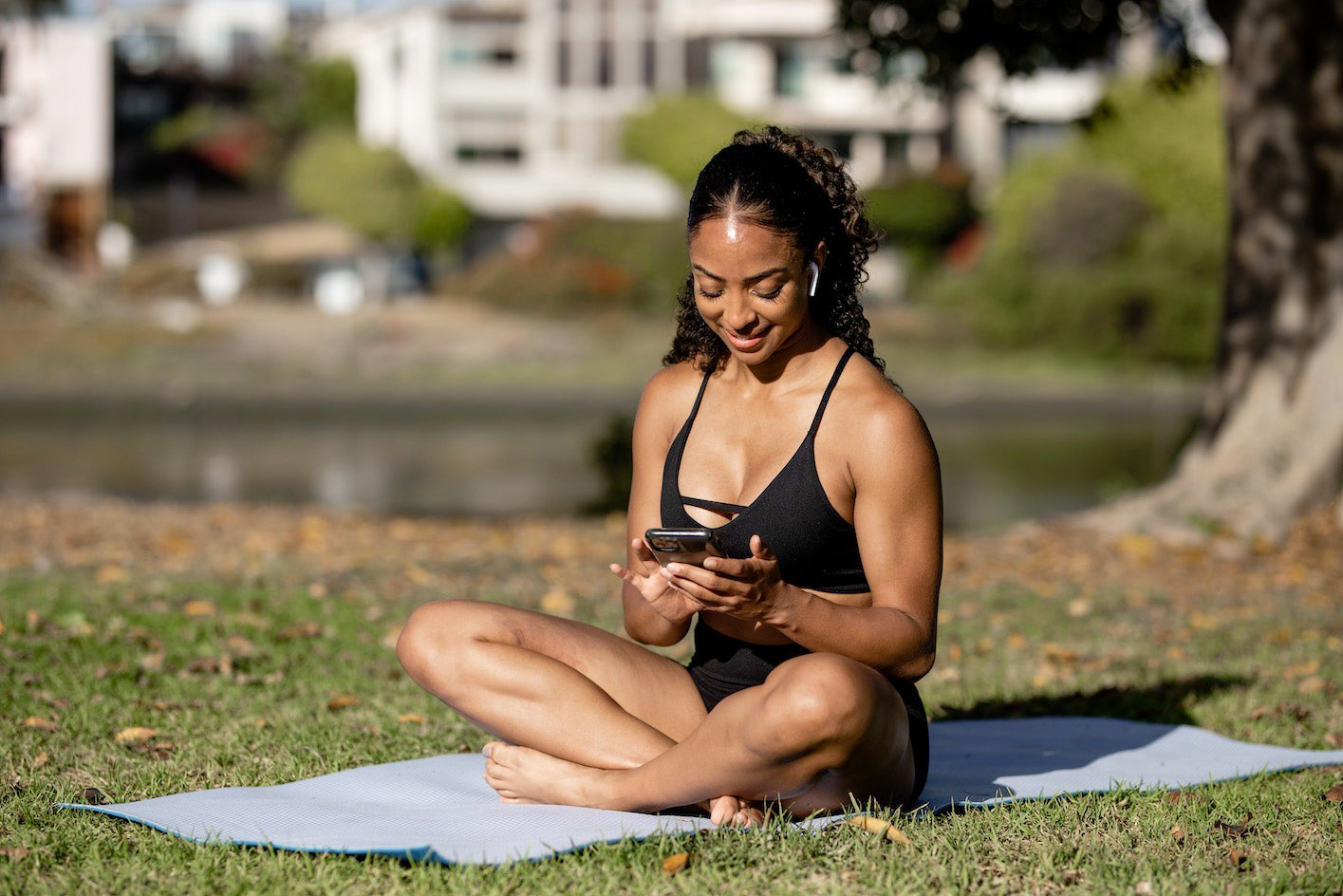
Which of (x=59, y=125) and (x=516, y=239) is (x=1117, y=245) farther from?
(x=59, y=125)

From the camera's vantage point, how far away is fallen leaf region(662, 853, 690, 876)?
365 centimetres

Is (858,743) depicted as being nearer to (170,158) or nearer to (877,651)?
(877,651)

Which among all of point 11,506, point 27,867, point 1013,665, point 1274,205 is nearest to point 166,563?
point 11,506

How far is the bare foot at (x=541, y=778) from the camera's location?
4020 millimetres

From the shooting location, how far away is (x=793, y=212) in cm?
385

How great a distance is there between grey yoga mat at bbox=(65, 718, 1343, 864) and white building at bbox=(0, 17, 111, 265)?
4479 centimetres

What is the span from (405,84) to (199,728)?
48.7m

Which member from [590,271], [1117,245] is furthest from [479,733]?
[1117,245]

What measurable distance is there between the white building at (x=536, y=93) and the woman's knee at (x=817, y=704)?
45594mm

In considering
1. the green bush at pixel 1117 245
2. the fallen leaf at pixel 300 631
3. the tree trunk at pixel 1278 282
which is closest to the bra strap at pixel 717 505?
the fallen leaf at pixel 300 631

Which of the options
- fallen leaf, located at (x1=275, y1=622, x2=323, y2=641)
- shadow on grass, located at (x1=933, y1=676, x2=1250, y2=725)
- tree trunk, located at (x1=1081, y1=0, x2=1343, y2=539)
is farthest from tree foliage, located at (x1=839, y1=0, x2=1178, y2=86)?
fallen leaf, located at (x1=275, y1=622, x2=323, y2=641)

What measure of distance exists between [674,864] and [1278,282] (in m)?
7.80

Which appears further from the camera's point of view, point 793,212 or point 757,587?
point 793,212

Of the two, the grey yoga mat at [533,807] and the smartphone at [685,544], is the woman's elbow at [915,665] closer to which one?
the grey yoga mat at [533,807]
